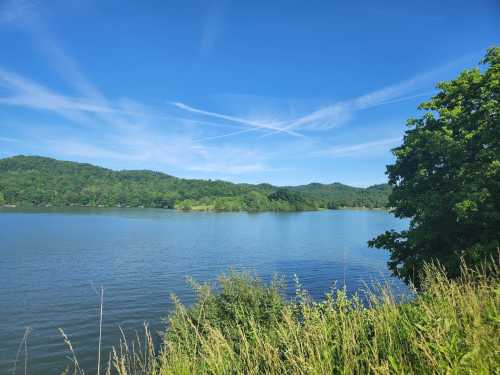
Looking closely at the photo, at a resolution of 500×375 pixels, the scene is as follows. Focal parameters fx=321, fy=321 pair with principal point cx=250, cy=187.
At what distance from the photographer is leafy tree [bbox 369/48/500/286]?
572 inches

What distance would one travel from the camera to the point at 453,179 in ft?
58.6

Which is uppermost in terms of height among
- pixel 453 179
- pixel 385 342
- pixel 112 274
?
pixel 453 179

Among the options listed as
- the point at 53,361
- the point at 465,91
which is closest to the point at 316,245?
the point at 465,91

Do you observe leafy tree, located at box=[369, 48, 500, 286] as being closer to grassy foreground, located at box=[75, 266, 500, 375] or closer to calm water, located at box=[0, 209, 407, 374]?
calm water, located at box=[0, 209, 407, 374]

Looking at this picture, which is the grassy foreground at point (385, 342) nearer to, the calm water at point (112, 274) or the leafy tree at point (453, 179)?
the calm water at point (112, 274)

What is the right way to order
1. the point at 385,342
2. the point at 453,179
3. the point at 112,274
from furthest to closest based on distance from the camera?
the point at 112,274 → the point at 453,179 → the point at 385,342

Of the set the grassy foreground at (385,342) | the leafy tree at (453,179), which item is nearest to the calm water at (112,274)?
the grassy foreground at (385,342)

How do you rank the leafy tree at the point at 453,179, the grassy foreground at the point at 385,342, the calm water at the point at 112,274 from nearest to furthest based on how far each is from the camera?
the grassy foreground at the point at 385,342, the leafy tree at the point at 453,179, the calm water at the point at 112,274

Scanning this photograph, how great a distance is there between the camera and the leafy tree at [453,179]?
14531 mm

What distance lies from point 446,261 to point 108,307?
79.0ft

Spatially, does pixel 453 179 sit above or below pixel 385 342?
above

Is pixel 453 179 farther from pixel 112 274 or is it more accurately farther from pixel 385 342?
pixel 112 274

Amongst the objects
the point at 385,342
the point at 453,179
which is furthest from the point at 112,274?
the point at 385,342

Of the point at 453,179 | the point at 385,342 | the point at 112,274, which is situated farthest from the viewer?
the point at 112,274
